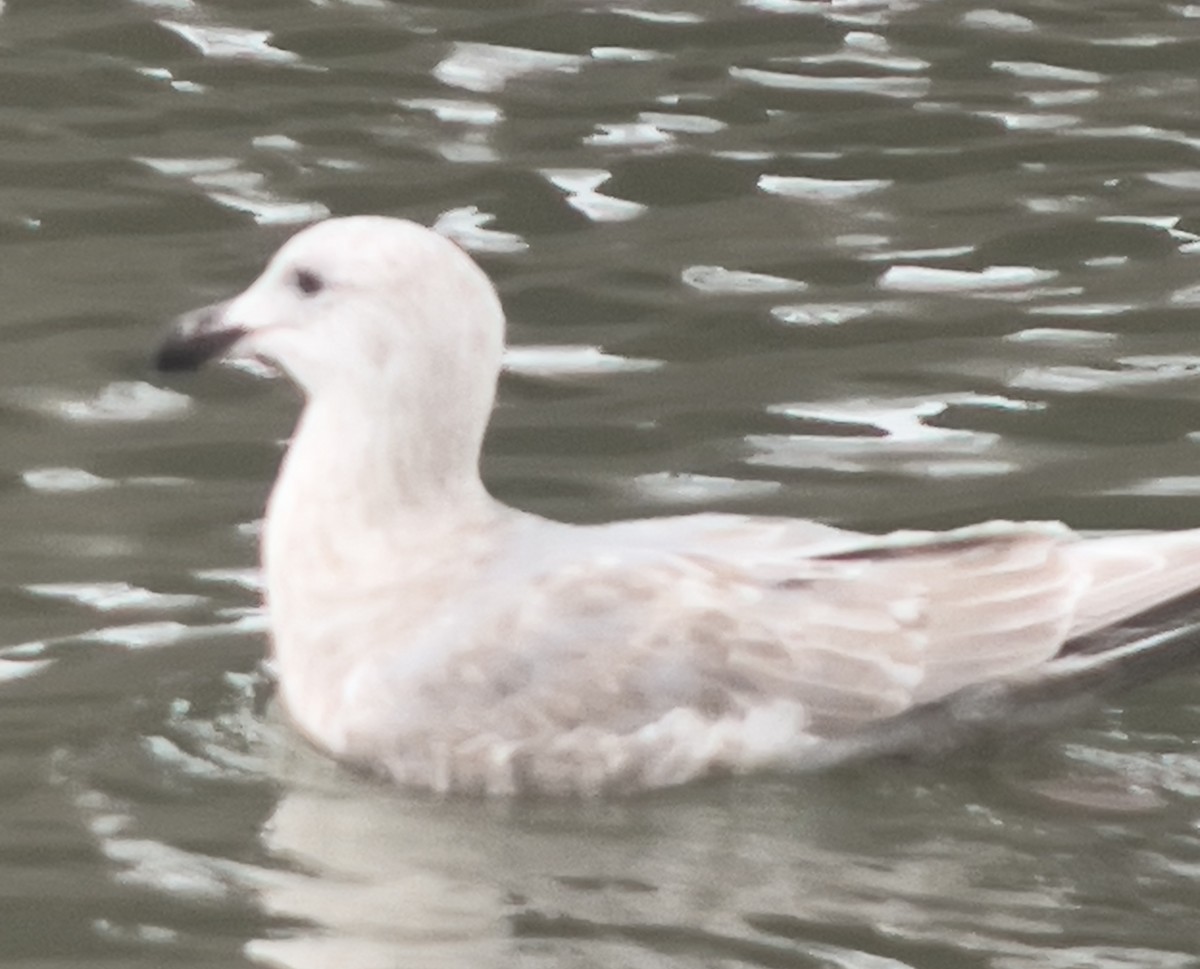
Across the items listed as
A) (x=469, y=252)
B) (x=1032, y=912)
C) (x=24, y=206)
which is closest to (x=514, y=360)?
(x=469, y=252)

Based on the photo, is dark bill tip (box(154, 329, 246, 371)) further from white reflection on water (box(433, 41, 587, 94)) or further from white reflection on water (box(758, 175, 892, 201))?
white reflection on water (box(433, 41, 587, 94))

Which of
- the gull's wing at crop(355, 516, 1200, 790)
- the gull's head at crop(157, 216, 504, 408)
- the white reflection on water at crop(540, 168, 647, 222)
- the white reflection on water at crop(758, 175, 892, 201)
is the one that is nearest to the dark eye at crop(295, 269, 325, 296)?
the gull's head at crop(157, 216, 504, 408)

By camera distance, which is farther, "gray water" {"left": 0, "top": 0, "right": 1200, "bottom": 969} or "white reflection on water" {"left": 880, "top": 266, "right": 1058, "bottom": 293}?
"white reflection on water" {"left": 880, "top": 266, "right": 1058, "bottom": 293}

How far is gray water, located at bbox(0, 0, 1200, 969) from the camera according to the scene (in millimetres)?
7816

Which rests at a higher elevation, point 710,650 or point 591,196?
point 591,196

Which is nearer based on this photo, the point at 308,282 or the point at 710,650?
the point at 710,650

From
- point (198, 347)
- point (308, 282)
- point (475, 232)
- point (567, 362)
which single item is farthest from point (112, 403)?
point (308, 282)

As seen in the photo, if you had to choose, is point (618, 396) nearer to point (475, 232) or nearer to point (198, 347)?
point (475, 232)

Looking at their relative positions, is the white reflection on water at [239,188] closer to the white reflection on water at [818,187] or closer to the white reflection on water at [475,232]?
the white reflection on water at [475,232]

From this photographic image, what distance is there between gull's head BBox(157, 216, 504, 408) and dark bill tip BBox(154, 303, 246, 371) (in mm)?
60

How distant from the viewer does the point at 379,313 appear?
334 inches

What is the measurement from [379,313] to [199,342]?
0.47 meters

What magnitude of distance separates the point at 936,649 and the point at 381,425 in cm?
132

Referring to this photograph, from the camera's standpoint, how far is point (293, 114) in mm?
13391
